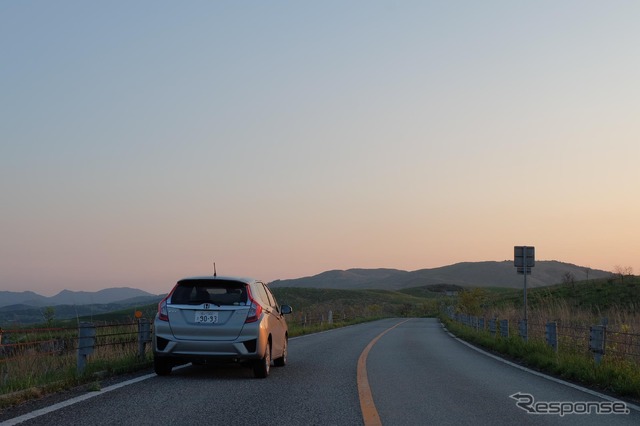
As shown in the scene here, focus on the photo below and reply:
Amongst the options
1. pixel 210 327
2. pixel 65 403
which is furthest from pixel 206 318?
pixel 65 403

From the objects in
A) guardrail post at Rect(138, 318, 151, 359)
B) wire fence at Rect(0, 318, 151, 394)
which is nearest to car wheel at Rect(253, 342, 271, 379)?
wire fence at Rect(0, 318, 151, 394)

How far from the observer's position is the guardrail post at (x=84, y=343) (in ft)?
35.1

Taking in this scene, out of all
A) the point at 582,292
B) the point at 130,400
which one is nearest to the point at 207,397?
the point at 130,400

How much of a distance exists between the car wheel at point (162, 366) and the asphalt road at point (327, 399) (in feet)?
0.55

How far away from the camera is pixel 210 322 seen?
10.7m

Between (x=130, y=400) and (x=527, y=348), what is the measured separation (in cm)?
1195

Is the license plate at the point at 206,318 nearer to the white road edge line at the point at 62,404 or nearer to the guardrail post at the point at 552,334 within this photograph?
the white road edge line at the point at 62,404

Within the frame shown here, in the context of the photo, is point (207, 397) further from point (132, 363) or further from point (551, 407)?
point (551, 407)

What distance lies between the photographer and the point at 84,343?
10.9 m

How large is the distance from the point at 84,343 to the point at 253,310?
289 centimetres

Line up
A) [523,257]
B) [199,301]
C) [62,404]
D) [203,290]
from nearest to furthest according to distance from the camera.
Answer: [62,404], [199,301], [203,290], [523,257]

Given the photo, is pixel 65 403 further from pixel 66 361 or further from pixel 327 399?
pixel 66 361

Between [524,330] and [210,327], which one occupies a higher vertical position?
[210,327]

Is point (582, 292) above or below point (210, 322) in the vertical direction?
below
